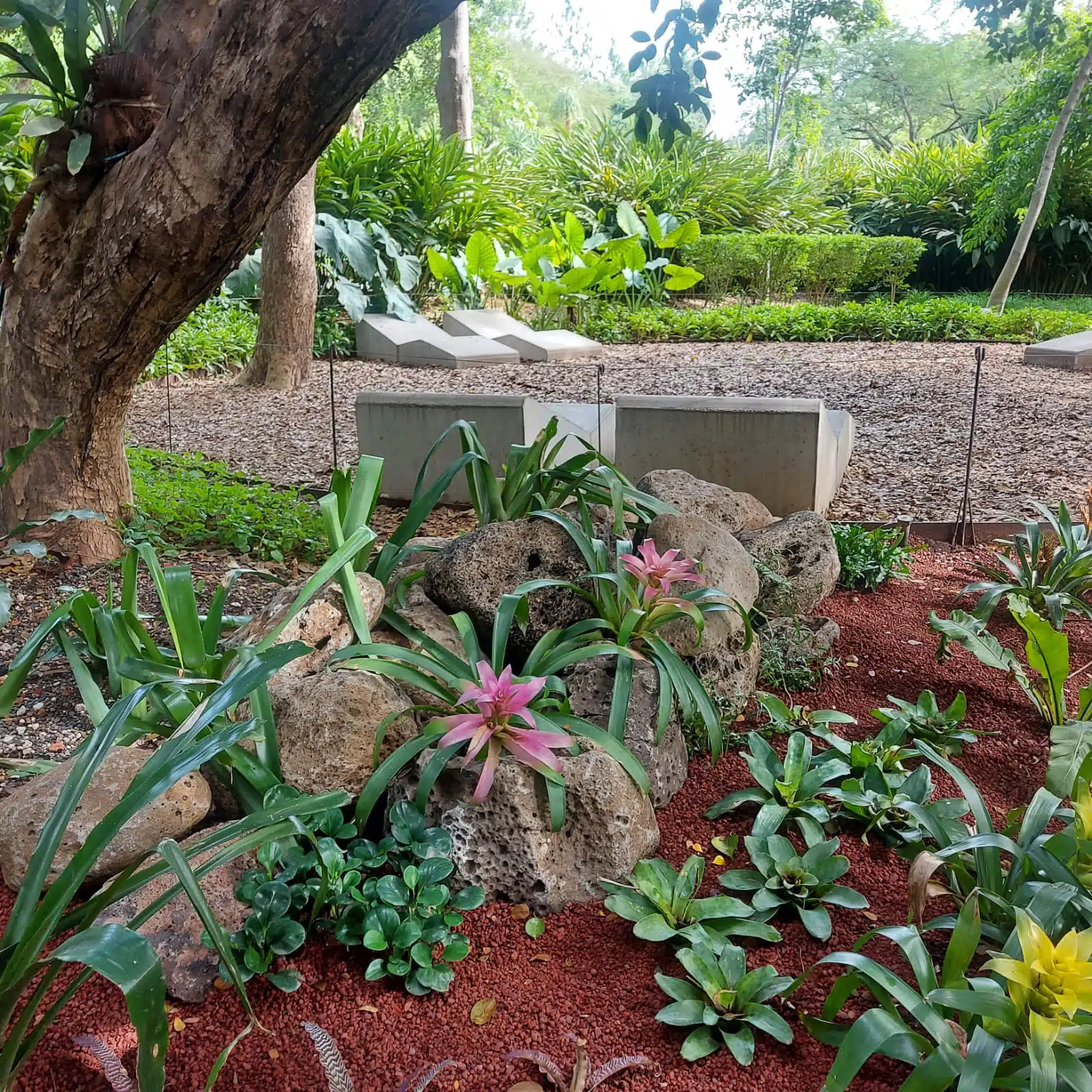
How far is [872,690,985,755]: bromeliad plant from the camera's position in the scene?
78.5 inches

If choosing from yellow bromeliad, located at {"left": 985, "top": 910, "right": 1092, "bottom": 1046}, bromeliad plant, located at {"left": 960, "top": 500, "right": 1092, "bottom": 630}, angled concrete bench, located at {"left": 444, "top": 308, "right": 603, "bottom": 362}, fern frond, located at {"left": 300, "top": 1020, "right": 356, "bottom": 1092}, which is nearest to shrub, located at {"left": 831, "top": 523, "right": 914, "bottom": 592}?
bromeliad plant, located at {"left": 960, "top": 500, "right": 1092, "bottom": 630}

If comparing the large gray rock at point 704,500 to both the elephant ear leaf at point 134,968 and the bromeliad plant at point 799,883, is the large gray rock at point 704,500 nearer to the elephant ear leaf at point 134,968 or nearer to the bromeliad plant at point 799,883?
the bromeliad plant at point 799,883

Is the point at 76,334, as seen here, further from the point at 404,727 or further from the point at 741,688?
the point at 741,688

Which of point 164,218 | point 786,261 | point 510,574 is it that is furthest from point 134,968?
point 786,261

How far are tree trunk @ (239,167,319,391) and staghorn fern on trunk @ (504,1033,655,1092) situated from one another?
5677mm

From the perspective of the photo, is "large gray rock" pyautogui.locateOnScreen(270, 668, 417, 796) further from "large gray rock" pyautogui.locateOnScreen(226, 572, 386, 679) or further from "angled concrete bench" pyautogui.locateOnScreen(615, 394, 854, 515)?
"angled concrete bench" pyautogui.locateOnScreen(615, 394, 854, 515)

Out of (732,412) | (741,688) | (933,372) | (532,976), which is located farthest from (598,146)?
(532,976)

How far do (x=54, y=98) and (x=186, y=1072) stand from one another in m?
2.72

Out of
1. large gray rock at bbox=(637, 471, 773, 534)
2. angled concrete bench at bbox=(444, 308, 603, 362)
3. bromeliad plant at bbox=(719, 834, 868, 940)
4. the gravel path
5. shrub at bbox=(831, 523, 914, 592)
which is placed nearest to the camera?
bromeliad plant at bbox=(719, 834, 868, 940)

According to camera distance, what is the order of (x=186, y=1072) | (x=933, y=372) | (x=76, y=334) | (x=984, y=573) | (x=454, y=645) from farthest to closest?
(x=933, y=372), (x=984, y=573), (x=76, y=334), (x=454, y=645), (x=186, y=1072)

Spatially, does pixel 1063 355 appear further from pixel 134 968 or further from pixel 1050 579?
pixel 134 968

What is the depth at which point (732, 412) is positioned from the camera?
3.33 meters

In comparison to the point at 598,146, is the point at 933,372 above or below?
below

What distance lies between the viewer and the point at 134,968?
0.90 meters
